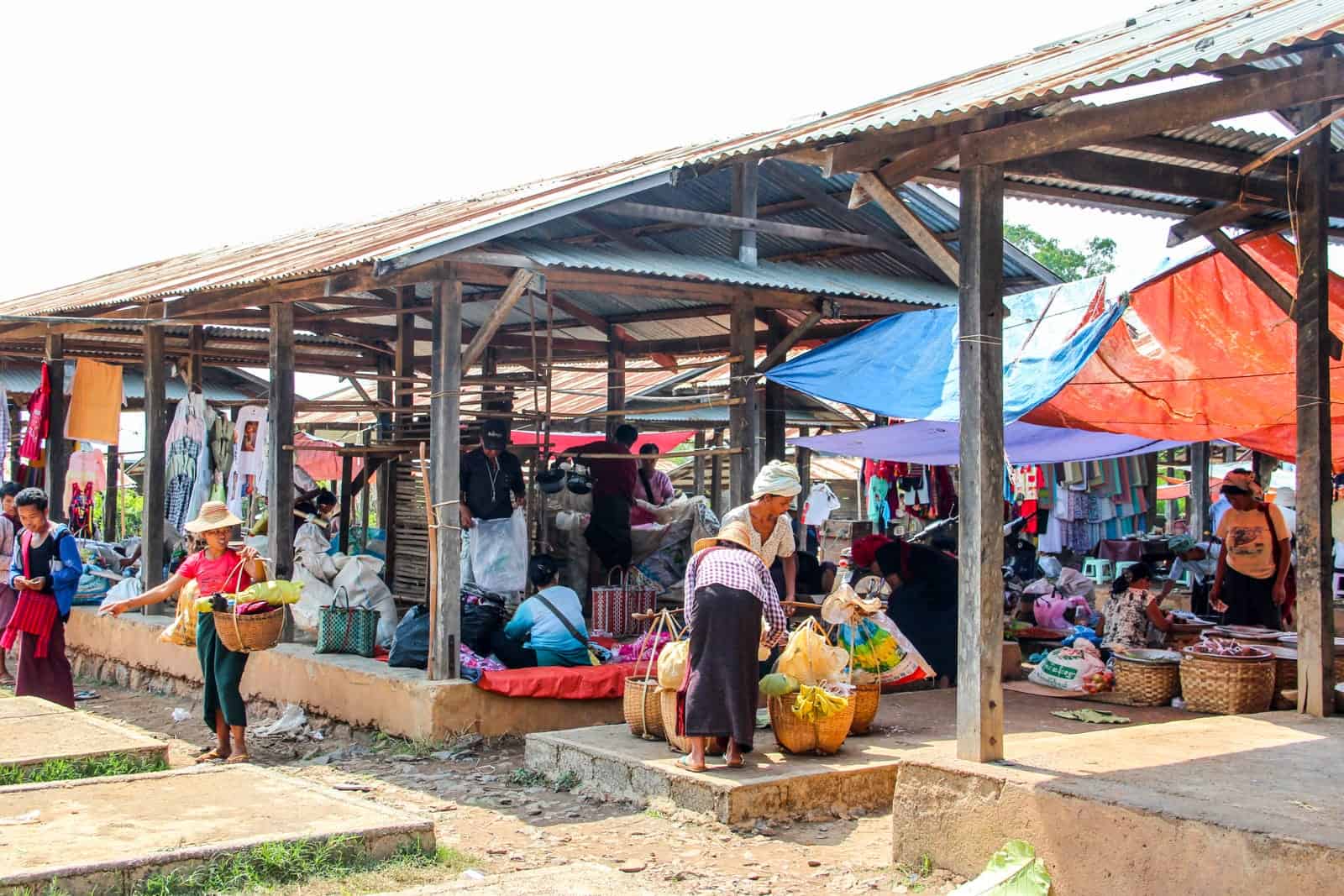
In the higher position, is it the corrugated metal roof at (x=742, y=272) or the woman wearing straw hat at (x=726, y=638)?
the corrugated metal roof at (x=742, y=272)

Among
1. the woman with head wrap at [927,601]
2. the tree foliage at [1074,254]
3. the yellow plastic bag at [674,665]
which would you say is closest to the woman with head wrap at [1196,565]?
the woman with head wrap at [927,601]

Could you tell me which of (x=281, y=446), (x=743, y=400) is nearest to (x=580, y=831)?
(x=743, y=400)

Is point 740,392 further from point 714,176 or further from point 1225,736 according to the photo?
point 1225,736

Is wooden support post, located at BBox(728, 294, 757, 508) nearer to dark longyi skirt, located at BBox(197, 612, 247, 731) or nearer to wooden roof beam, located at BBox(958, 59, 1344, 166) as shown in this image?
dark longyi skirt, located at BBox(197, 612, 247, 731)

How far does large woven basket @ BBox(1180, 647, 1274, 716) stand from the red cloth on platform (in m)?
3.37

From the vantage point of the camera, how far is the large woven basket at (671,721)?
7.13 m

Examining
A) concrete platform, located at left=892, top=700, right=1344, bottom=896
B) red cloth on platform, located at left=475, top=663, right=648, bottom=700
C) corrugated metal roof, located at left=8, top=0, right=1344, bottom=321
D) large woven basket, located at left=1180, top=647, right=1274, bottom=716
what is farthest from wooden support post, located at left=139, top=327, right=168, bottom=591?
large woven basket, located at left=1180, top=647, right=1274, bottom=716

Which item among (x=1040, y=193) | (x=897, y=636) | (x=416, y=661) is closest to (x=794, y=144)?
(x=1040, y=193)

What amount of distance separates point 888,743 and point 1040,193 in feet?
10.3

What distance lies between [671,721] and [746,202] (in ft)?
14.8

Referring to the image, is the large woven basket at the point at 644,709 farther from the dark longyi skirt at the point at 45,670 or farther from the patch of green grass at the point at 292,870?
the dark longyi skirt at the point at 45,670

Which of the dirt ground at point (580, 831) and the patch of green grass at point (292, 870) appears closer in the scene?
the patch of green grass at point (292, 870)

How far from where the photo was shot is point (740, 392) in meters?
10.5

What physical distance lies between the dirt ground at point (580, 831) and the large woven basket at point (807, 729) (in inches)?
18.1
